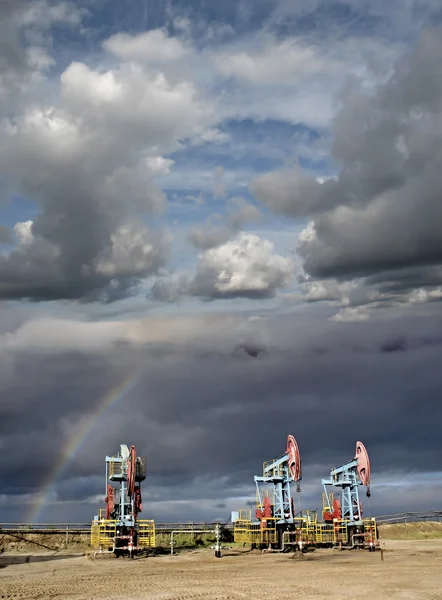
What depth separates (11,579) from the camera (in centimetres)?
4047

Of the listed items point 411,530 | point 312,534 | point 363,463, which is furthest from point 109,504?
point 411,530

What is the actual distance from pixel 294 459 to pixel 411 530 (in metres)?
34.1

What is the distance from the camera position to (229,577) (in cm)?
3931

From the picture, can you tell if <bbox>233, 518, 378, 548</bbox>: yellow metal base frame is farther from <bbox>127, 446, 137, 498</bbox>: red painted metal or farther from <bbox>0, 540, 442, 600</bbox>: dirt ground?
<bbox>127, 446, 137, 498</bbox>: red painted metal

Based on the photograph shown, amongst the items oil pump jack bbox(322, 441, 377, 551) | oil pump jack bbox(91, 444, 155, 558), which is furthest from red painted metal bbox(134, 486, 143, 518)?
oil pump jack bbox(322, 441, 377, 551)

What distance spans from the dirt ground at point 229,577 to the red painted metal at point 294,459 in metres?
8.62

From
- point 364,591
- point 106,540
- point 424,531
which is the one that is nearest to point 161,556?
point 106,540

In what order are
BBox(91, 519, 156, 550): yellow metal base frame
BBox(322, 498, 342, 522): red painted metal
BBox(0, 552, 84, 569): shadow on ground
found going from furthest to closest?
BBox(322, 498, 342, 522): red painted metal < BBox(91, 519, 156, 550): yellow metal base frame < BBox(0, 552, 84, 569): shadow on ground

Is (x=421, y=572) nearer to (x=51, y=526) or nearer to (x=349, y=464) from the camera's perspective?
(x=349, y=464)

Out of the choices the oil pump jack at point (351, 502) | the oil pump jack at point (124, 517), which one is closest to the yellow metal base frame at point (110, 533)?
the oil pump jack at point (124, 517)

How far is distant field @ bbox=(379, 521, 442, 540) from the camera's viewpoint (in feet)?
284

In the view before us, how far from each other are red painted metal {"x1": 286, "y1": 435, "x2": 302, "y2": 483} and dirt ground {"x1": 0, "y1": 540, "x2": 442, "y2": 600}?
8.62 m

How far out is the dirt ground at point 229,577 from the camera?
102ft

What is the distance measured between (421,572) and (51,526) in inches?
2017
